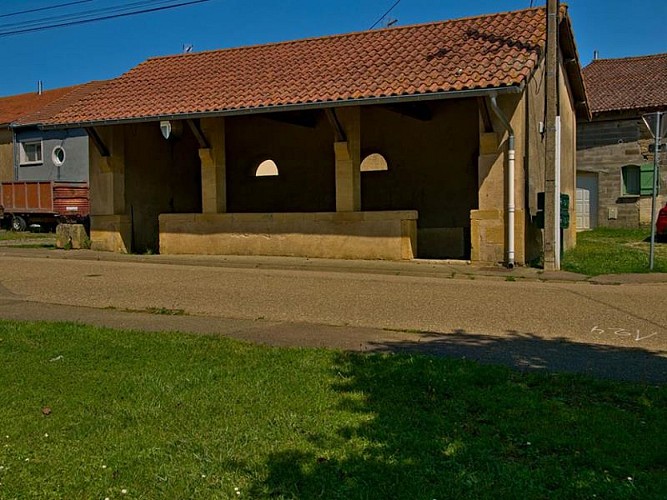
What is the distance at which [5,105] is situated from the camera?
41.8 m

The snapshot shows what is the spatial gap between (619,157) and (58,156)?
26.2m

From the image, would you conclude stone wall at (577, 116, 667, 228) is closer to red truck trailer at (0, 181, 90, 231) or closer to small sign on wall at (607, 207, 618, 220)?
Answer: small sign on wall at (607, 207, 618, 220)

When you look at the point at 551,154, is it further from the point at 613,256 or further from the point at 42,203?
the point at 42,203

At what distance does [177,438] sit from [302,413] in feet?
2.71

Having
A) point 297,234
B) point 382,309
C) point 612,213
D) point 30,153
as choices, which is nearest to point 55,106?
point 30,153

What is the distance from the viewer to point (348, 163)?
52.4ft

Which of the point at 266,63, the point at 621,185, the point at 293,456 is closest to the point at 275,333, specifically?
the point at 293,456

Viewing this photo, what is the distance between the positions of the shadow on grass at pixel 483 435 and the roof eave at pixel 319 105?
813cm

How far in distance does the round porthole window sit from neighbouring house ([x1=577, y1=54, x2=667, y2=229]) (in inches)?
958

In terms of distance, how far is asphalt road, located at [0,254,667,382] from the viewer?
Result: 22.0 feet

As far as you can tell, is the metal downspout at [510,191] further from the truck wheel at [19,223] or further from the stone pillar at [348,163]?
the truck wheel at [19,223]

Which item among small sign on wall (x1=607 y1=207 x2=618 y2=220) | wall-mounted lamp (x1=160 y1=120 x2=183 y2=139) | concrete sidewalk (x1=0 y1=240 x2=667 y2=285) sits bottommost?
concrete sidewalk (x1=0 y1=240 x2=667 y2=285)

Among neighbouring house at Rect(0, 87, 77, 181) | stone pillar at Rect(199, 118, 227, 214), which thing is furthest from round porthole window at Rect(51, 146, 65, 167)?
stone pillar at Rect(199, 118, 227, 214)

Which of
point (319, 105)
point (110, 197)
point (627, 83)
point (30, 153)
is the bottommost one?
point (110, 197)
